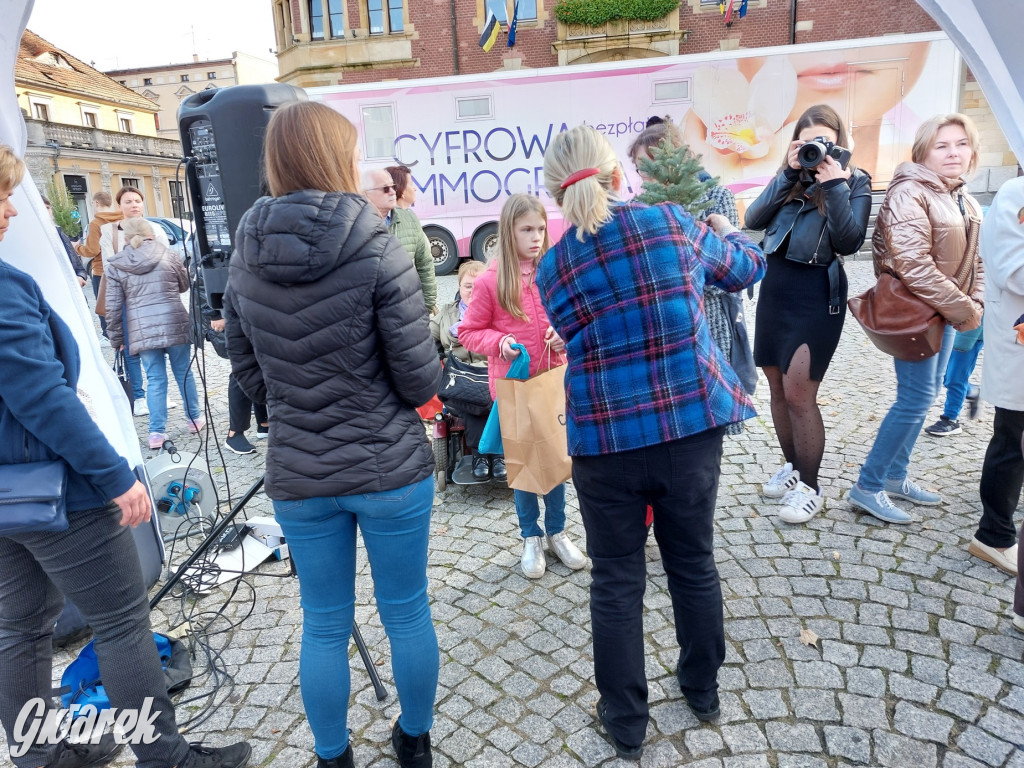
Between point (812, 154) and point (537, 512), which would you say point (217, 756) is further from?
point (812, 154)

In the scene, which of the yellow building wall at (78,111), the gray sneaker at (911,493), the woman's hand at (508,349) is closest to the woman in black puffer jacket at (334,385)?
the woman's hand at (508,349)

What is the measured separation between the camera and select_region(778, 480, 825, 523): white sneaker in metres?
3.46

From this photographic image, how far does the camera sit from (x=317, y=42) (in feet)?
73.0

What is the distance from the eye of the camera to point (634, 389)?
6.19 feet

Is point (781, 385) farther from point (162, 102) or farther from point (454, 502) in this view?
point (162, 102)

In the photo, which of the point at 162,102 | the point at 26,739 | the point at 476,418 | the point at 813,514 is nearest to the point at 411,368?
the point at 26,739

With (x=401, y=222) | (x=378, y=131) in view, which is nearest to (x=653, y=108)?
(x=378, y=131)

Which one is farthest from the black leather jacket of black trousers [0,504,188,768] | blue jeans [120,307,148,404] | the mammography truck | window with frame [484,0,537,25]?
window with frame [484,0,537,25]

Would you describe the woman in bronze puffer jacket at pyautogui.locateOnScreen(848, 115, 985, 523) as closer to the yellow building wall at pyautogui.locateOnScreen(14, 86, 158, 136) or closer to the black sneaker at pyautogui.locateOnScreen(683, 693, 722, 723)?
the black sneaker at pyautogui.locateOnScreen(683, 693, 722, 723)

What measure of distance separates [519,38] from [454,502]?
71.0ft

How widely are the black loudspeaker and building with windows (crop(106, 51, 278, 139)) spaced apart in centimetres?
6908

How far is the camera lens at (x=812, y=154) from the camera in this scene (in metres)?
2.85

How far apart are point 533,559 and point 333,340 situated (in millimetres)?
1888

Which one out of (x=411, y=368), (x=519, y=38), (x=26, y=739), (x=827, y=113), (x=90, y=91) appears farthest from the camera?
(x=90, y=91)
